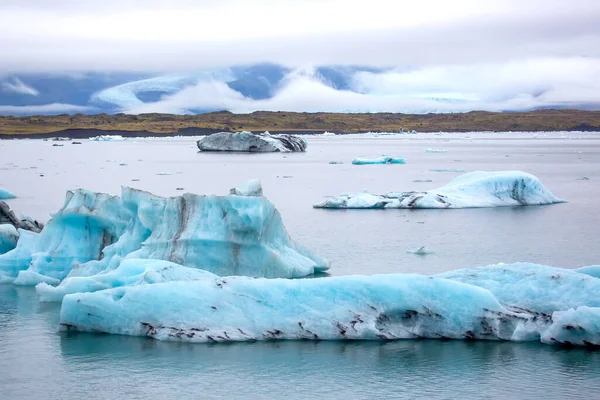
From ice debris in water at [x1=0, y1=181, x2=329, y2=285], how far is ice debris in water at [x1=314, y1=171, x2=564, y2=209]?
7878 mm

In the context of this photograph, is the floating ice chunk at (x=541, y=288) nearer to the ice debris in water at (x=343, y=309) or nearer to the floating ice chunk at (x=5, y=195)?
the ice debris in water at (x=343, y=309)

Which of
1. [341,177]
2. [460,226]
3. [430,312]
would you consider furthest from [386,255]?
[341,177]

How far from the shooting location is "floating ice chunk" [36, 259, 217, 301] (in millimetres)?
8297

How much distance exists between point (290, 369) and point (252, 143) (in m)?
42.9

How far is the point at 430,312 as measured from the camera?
7473 mm

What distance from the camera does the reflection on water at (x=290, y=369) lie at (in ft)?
20.7

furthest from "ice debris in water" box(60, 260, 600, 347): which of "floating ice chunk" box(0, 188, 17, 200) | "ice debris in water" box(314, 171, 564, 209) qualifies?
"floating ice chunk" box(0, 188, 17, 200)

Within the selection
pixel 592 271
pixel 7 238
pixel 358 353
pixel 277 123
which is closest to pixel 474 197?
pixel 592 271

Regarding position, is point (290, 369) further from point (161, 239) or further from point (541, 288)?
point (161, 239)

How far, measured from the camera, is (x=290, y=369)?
267 inches

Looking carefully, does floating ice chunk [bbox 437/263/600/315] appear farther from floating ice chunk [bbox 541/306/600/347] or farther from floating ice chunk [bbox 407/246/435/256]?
floating ice chunk [bbox 407/246/435/256]

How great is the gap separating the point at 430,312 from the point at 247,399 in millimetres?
2076

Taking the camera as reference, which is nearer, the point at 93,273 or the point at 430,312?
the point at 430,312

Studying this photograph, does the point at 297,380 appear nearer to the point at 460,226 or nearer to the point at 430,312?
the point at 430,312
